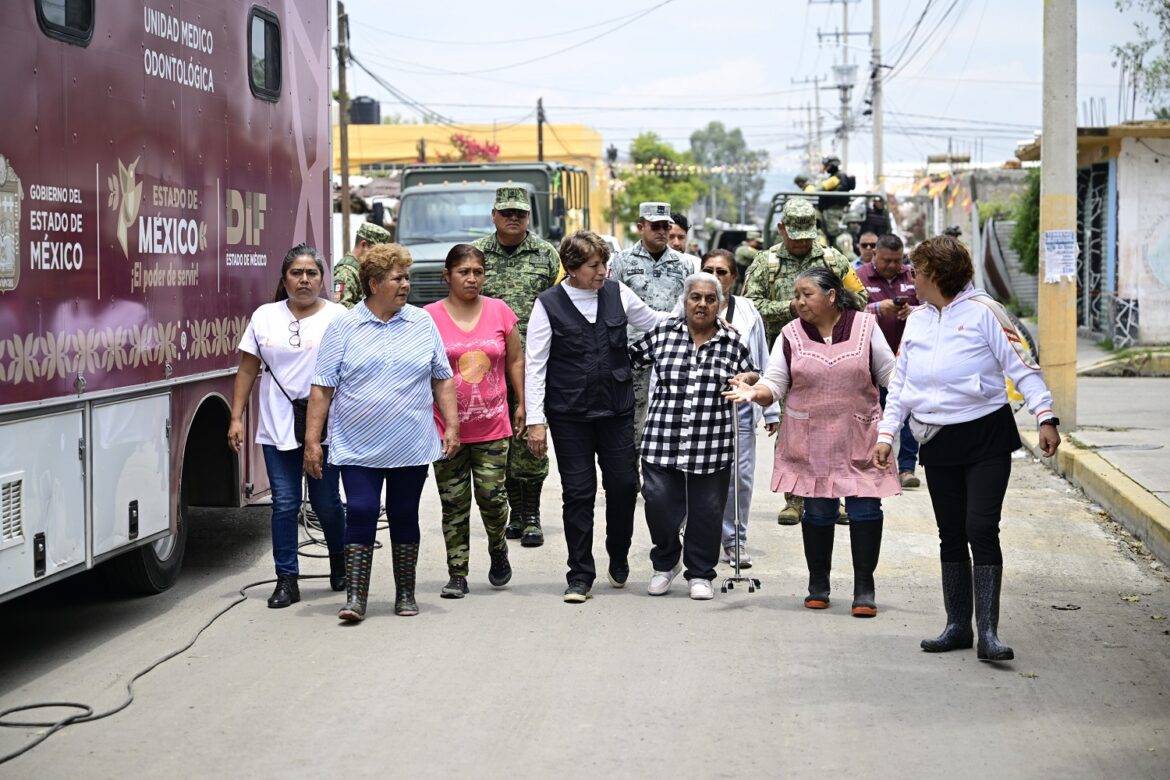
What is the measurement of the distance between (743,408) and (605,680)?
3140 mm

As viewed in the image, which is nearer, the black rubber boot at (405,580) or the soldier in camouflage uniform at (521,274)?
the black rubber boot at (405,580)

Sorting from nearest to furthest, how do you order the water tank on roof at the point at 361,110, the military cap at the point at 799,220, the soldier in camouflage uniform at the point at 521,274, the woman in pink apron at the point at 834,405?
1. the woman in pink apron at the point at 834,405
2. the soldier in camouflage uniform at the point at 521,274
3. the military cap at the point at 799,220
4. the water tank on roof at the point at 361,110

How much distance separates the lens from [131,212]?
286 inches

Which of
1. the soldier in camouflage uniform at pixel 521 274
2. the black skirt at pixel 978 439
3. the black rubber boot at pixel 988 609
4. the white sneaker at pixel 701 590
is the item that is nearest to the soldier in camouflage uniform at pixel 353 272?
the soldier in camouflage uniform at pixel 521 274

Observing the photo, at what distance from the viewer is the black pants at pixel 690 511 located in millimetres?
8117

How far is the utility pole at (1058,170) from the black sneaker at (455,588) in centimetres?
762

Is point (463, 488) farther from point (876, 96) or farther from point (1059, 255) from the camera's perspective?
point (876, 96)

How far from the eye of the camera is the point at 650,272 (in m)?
9.88

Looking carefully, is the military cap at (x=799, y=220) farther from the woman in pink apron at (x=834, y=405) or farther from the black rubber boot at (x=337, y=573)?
the black rubber boot at (x=337, y=573)

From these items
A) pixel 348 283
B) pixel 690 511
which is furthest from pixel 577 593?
pixel 348 283

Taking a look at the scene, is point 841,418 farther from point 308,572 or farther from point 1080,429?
point 1080,429

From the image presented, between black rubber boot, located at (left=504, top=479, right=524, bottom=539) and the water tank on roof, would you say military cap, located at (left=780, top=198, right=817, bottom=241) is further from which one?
the water tank on roof

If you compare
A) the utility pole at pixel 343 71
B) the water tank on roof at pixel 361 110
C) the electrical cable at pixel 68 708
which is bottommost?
the electrical cable at pixel 68 708

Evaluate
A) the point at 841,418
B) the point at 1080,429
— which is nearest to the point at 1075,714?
the point at 841,418
